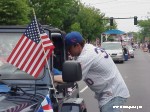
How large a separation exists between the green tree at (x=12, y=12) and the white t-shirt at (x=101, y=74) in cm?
2308

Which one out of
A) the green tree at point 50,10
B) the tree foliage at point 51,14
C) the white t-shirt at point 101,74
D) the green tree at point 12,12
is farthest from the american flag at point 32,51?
the green tree at point 50,10

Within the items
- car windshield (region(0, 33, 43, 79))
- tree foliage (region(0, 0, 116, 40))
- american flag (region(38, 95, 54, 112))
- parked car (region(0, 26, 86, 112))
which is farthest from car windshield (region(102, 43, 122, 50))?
american flag (region(38, 95, 54, 112))

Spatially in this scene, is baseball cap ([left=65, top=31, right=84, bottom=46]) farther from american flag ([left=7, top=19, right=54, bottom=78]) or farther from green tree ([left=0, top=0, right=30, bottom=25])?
green tree ([left=0, top=0, right=30, bottom=25])

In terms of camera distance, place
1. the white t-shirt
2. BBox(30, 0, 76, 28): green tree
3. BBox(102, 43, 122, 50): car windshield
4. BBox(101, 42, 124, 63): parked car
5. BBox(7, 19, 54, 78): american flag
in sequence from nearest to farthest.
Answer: BBox(7, 19, 54, 78): american flag
the white t-shirt
BBox(101, 42, 124, 63): parked car
BBox(102, 43, 122, 50): car windshield
BBox(30, 0, 76, 28): green tree

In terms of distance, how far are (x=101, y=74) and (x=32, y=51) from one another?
0.76m

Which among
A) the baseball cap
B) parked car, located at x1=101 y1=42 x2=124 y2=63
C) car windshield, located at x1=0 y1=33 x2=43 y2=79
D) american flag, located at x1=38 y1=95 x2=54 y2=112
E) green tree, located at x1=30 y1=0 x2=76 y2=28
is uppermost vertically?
the baseball cap

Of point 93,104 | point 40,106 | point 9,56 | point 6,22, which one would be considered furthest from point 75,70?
point 6,22

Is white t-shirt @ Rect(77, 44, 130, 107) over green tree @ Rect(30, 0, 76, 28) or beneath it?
over

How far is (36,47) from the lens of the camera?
448 cm

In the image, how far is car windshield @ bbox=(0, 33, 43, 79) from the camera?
4.72m

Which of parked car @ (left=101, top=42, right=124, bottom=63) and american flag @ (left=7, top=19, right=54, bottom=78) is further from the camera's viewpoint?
parked car @ (left=101, top=42, right=124, bottom=63)

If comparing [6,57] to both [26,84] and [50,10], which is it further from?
[50,10]

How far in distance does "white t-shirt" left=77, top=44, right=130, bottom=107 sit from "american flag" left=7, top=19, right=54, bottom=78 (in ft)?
1.40

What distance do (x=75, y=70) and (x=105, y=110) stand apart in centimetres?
85
